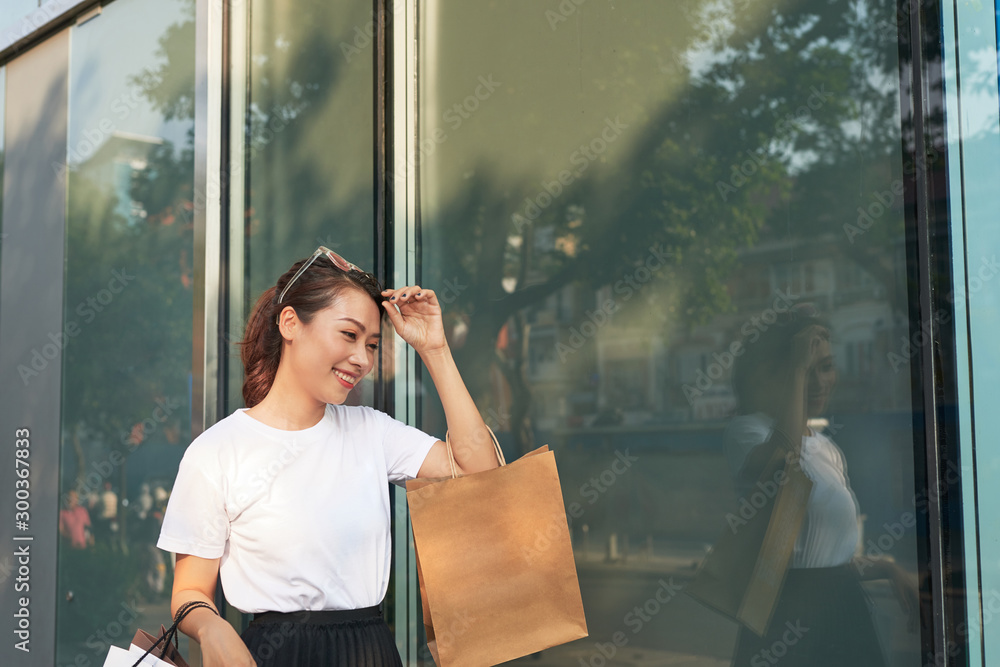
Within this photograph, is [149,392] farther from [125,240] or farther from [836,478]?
[836,478]

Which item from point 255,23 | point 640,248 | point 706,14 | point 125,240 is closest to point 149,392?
point 125,240

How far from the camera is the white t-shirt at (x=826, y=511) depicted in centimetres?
240

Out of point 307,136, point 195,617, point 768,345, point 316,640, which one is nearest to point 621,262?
point 768,345

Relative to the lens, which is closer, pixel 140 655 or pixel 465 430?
pixel 140 655

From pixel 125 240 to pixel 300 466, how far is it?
2.98 meters

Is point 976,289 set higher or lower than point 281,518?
higher

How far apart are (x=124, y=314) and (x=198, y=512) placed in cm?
286

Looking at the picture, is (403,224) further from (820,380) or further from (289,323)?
(820,380)

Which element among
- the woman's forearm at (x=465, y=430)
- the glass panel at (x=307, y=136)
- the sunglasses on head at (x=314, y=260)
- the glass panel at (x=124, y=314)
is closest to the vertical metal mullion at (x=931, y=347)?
the woman's forearm at (x=465, y=430)

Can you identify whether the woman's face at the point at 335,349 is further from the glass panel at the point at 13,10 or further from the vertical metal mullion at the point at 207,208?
the glass panel at the point at 13,10

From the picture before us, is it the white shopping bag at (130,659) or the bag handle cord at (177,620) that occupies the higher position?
the bag handle cord at (177,620)

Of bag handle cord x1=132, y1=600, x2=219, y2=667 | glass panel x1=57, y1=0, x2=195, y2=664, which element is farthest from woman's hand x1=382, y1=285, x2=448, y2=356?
glass panel x1=57, y1=0, x2=195, y2=664

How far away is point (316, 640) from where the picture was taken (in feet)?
7.00

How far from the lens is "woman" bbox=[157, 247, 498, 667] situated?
2.14 meters
